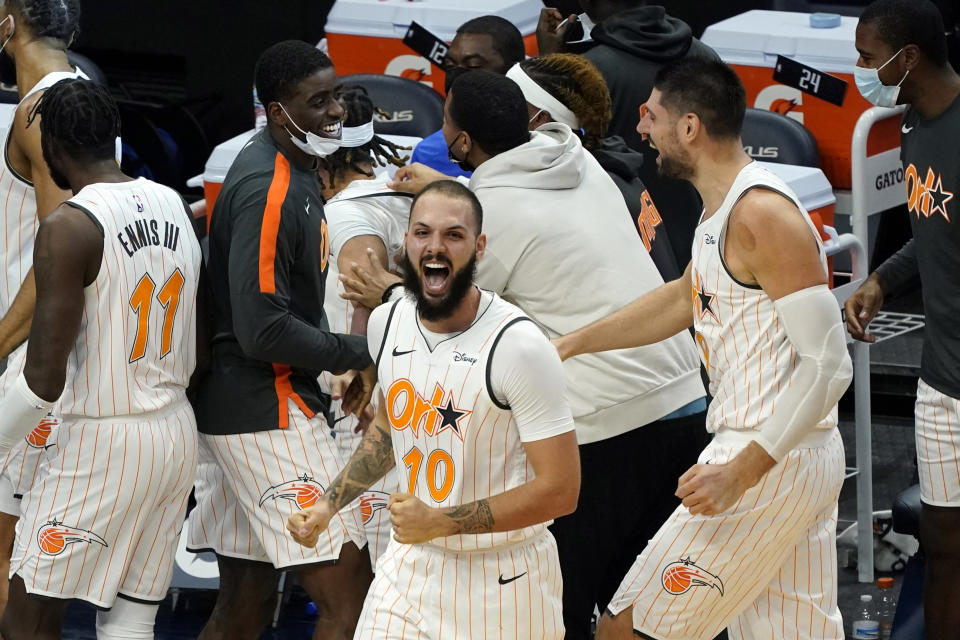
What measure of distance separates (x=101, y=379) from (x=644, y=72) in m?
2.05

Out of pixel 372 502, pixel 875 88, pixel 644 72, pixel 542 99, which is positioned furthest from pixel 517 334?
pixel 644 72

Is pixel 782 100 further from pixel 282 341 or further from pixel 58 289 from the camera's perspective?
pixel 58 289

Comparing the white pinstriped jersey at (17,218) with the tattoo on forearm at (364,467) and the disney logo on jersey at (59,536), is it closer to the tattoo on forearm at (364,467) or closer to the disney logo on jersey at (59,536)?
the disney logo on jersey at (59,536)

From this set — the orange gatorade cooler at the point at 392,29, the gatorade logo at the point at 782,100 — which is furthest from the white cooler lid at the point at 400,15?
the gatorade logo at the point at 782,100

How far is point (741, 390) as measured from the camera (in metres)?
3.52

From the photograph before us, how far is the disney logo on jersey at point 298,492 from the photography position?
3.92m

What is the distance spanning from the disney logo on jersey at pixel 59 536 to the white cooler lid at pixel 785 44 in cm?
347

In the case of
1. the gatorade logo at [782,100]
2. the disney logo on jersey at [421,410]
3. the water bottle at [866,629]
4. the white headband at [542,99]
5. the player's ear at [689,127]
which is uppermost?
the player's ear at [689,127]

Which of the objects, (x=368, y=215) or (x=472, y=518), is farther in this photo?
(x=368, y=215)

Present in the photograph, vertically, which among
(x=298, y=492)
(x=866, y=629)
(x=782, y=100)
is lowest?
(x=866, y=629)

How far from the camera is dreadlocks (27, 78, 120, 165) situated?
147 inches

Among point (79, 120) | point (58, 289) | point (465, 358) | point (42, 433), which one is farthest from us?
point (42, 433)

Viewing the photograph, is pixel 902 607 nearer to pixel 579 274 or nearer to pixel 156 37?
pixel 579 274

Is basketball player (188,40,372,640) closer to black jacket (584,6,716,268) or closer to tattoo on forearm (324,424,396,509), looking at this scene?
tattoo on forearm (324,424,396,509)
